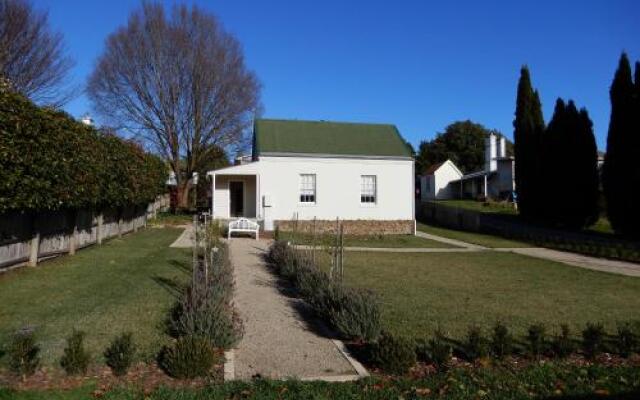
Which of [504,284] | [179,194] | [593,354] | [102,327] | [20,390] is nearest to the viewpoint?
[20,390]

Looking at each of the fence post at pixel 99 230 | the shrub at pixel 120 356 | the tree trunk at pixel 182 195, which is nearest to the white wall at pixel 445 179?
the tree trunk at pixel 182 195

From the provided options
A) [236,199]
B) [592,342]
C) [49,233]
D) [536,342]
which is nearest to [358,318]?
[536,342]

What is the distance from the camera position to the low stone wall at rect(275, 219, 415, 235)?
27.6 meters

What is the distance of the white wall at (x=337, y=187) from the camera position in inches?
1091

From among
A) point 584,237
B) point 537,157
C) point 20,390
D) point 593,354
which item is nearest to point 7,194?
point 20,390

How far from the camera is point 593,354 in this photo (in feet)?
21.7

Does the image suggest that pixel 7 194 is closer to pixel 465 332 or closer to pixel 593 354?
pixel 465 332

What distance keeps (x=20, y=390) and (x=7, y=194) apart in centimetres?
658

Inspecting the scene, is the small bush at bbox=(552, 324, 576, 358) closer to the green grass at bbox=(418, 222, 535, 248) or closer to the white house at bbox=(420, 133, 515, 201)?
the green grass at bbox=(418, 222, 535, 248)

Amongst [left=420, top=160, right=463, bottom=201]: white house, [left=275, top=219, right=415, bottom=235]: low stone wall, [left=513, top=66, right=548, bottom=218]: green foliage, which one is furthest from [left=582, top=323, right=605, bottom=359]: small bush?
[left=420, top=160, right=463, bottom=201]: white house

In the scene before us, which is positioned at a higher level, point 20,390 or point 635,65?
point 635,65

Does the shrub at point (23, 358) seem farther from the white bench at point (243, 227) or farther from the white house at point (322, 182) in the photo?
the white house at point (322, 182)

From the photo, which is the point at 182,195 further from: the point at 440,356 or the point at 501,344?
the point at 440,356

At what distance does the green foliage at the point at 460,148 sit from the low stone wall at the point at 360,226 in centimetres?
5252
